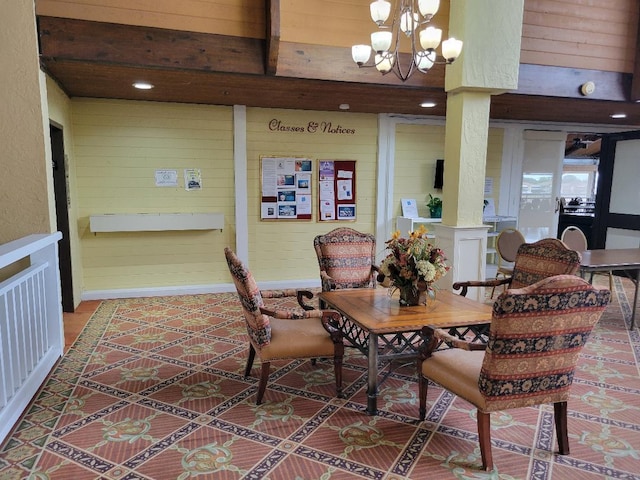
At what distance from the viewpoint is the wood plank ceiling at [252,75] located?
3760 millimetres

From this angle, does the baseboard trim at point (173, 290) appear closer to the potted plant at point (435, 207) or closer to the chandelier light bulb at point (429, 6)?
the potted plant at point (435, 207)

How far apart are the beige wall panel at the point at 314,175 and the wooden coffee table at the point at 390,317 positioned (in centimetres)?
285

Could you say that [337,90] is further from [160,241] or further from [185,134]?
[160,241]

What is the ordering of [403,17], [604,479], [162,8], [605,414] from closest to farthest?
[604,479] < [605,414] < [403,17] < [162,8]

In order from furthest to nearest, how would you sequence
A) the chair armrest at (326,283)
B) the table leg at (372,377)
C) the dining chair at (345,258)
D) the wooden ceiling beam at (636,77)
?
the wooden ceiling beam at (636,77) → the dining chair at (345,258) → the chair armrest at (326,283) → the table leg at (372,377)

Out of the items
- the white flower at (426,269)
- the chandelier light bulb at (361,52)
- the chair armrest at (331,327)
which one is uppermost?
the chandelier light bulb at (361,52)

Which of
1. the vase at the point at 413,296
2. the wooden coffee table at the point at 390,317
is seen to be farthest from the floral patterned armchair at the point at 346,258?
the vase at the point at 413,296

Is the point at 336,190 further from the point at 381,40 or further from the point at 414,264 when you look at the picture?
the point at 414,264

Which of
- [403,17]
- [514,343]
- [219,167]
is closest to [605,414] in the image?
[514,343]

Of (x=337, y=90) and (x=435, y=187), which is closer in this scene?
(x=337, y=90)

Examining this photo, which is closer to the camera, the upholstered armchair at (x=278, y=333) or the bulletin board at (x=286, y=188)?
the upholstered armchair at (x=278, y=333)

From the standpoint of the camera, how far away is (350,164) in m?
6.46

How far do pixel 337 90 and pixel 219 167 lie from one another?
2.01 m

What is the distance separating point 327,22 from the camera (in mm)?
4316
